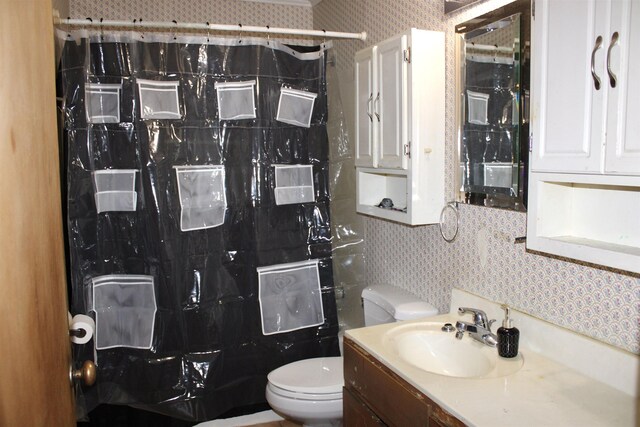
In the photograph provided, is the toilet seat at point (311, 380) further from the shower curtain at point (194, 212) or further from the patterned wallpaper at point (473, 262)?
the patterned wallpaper at point (473, 262)

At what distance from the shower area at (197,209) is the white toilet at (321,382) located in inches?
16.9

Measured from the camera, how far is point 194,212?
99.3 inches

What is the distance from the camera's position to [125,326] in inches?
99.2

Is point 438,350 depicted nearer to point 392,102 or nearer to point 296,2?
point 392,102

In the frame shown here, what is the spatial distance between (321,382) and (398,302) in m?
0.50

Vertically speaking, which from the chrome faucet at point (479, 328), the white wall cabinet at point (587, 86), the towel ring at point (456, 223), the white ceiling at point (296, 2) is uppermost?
the white ceiling at point (296, 2)

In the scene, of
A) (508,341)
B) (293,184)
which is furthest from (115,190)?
(508,341)

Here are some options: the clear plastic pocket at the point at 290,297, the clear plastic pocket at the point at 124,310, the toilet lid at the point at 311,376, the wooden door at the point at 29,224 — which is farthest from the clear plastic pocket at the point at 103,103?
the wooden door at the point at 29,224

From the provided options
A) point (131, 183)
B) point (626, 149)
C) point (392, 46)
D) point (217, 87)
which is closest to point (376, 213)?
point (392, 46)

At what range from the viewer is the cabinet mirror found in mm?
1658

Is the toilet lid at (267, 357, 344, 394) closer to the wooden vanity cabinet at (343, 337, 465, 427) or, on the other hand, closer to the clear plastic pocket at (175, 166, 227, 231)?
the wooden vanity cabinet at (343, 337, 465, 427)

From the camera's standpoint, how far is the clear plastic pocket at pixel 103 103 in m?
2.36

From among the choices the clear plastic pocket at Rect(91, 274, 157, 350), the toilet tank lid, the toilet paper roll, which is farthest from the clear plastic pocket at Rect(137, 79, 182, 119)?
the toilet tank lid

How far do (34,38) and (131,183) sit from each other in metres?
1.70
